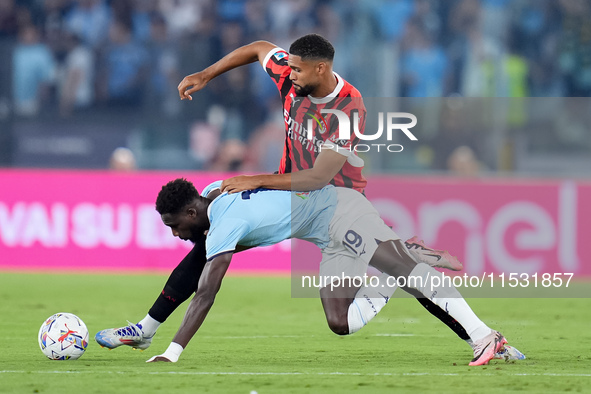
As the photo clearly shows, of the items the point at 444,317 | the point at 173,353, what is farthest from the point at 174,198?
the point at 444,317

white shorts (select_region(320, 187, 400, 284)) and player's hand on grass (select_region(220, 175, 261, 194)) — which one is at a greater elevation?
player's hand on grass (select_region(220, 175, 261, 194))

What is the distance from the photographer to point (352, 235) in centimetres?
675

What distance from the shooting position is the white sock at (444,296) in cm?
645


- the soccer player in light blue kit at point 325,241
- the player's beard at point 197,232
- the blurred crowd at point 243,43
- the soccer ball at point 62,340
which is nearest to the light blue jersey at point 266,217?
the soccer player in light blue kit at point 325,241

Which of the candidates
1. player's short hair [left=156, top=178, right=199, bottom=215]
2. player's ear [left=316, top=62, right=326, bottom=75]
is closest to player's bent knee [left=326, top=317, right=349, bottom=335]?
player's short hair [left=156, top=178, right=199, bottom=215]

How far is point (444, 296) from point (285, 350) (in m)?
1.44

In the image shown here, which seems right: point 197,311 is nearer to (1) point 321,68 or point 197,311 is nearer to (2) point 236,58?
(1) point 321,68

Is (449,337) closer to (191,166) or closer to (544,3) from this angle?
(191,166)

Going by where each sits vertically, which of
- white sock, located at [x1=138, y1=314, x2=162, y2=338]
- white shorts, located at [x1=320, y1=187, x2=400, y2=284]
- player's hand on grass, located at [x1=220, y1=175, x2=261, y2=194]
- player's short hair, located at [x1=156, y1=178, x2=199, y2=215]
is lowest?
white sock, located at [x1=138, y1=314, x2=162, y2=338]

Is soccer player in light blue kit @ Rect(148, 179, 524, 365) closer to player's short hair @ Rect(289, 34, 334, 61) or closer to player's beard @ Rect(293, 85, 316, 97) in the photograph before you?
player's beard @ Rect(293, 85, 316, 97)

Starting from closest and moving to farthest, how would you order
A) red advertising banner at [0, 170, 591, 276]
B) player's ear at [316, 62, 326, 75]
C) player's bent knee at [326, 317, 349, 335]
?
player's bent knee at [326, 317, 349, 335] < player's ear at [316, 62, 326, 75] < red advertising banner at [0, 170, 591, 276]

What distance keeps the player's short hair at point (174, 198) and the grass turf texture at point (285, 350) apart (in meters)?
0.99

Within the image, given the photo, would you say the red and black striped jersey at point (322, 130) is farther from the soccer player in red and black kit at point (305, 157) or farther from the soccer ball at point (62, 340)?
the soccer ball at point (62, 340)

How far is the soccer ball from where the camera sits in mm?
6594
